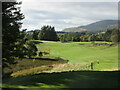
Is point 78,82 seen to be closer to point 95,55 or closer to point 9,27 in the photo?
point 9,27

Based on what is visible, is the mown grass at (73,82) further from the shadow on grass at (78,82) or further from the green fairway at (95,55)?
the green fairway at (95,55)

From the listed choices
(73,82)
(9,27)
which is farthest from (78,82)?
(9,27)

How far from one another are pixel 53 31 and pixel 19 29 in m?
103

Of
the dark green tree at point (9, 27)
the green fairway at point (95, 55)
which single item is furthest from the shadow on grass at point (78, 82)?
the green fairway at point (95, 55)

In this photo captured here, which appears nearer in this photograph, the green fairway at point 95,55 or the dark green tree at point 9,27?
the dark green tree at point 9,27

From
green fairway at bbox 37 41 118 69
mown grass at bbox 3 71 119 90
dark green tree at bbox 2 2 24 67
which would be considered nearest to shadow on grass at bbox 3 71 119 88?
mown grass at bbox 3 71 119 90

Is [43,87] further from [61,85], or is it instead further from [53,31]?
[53,31]

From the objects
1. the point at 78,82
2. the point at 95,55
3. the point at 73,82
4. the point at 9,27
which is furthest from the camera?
the point at 95,55

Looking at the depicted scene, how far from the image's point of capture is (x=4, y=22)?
18422mm

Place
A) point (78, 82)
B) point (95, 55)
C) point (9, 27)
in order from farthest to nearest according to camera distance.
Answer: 1. point (95, 55)
2. point (9, 27)
3. point (78, 82)

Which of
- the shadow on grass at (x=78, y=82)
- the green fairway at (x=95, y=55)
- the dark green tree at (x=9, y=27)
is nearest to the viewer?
the shadow on grass at (x=78, y=82)

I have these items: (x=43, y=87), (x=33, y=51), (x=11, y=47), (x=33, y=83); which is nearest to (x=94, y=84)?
(x=43, y=87)

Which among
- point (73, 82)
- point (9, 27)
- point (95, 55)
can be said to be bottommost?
point (95, 55)

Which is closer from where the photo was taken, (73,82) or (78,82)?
(78,82)
